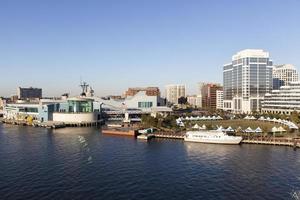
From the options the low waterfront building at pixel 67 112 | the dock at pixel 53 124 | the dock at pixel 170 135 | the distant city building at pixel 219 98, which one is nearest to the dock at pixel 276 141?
the dock at pixel 170 135

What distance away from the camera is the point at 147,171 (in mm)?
38875

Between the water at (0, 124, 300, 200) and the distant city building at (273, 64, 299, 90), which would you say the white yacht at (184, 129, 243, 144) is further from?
the distant city building at (273, 64, 299, 90)

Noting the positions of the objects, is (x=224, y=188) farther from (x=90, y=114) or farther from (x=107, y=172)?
(x=90, y=114)

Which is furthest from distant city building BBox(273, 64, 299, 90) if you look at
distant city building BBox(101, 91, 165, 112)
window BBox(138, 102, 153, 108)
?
window BBox(138, 102, 153, 108)

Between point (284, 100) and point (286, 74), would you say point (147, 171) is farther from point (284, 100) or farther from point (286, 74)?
point (286, 74)

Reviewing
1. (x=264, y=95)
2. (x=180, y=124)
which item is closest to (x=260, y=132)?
(x=180, y=124)

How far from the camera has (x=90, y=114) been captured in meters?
99.7

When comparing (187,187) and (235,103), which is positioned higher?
(235,103)

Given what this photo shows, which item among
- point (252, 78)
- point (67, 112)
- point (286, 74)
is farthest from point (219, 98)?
point (67, 112)

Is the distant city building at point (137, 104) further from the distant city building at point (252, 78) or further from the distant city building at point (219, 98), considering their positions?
the distant city building at point (219, 98)

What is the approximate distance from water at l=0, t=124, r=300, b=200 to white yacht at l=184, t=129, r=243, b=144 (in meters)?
2.16

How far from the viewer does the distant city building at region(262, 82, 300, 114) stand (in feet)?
355

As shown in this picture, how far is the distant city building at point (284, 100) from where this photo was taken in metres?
108

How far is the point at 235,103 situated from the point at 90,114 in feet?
214
